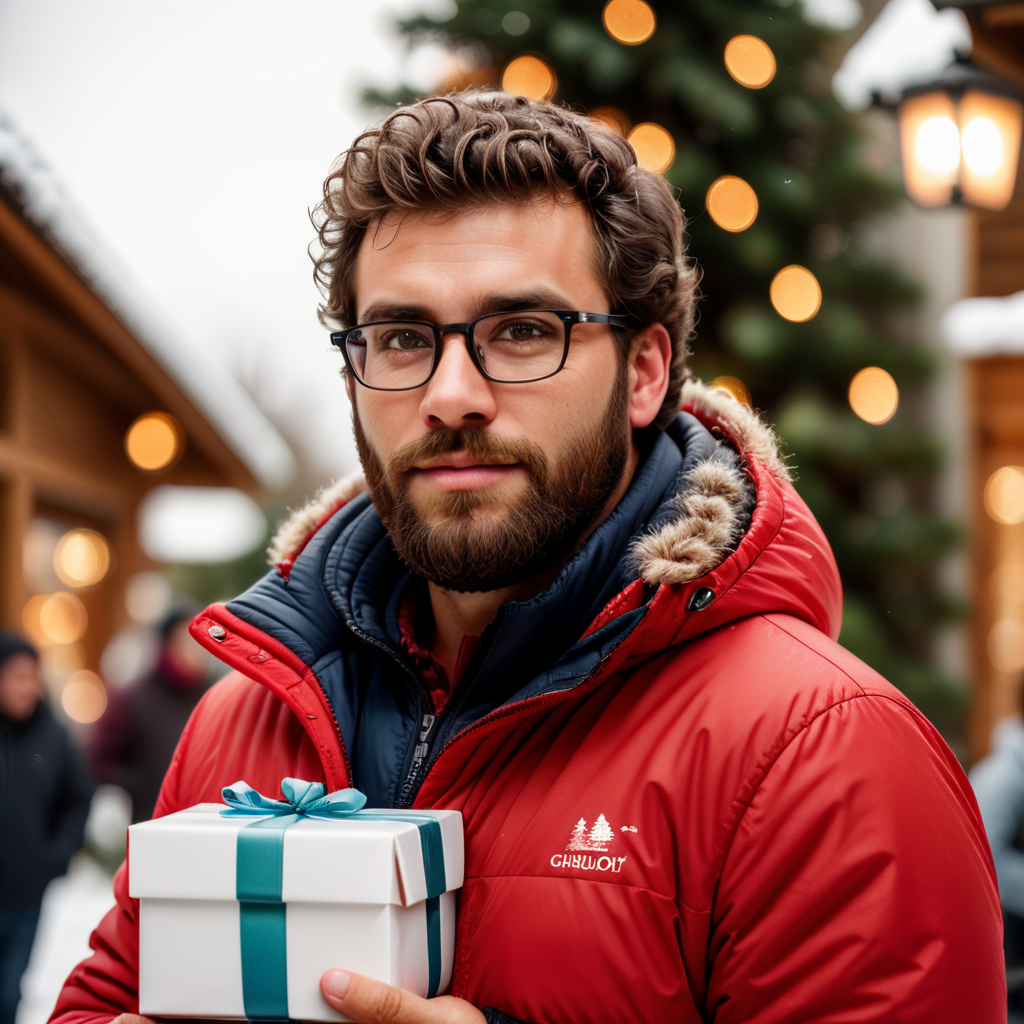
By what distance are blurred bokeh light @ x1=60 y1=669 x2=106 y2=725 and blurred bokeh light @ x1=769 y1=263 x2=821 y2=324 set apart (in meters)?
6.68

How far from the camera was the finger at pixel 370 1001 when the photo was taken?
50.7 inches

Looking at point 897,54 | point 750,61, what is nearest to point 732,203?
point 750,61

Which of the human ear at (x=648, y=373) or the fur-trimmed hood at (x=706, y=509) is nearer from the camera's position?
the fur-trimmed hood at (x=706, y=509)

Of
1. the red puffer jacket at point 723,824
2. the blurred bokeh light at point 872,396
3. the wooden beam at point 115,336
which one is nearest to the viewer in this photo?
the red puffer jacket at point 723,824

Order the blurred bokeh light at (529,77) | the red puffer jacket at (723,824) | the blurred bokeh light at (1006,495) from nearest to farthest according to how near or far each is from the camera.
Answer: the red puffer jacket at (723,824)
the blurred bokeh light at (529,77)
the blurred bokeh light at (1006,495)

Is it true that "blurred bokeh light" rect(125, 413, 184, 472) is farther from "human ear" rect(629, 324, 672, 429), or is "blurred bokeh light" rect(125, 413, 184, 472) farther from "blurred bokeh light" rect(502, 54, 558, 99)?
"human ear" rect(629, 324, 672, 429)

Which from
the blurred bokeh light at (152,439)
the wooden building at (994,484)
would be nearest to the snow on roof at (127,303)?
the blurred bokeh light at (152,439)

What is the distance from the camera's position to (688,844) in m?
1.38

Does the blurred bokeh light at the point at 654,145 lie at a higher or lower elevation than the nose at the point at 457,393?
higher

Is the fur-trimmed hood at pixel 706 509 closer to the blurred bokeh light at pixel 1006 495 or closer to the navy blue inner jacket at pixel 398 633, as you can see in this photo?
the navy blue inner jacket at pixel 398 633

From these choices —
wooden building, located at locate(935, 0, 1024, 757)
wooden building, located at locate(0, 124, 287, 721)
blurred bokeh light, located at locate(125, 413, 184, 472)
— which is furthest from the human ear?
blurred bokeh light, located at locate(125, 413, 184, 472)

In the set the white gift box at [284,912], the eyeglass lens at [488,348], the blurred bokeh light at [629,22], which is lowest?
the white gift box at [284,912]

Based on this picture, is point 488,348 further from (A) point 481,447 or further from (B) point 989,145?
(B) point 989,145

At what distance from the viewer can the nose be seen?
162cm
